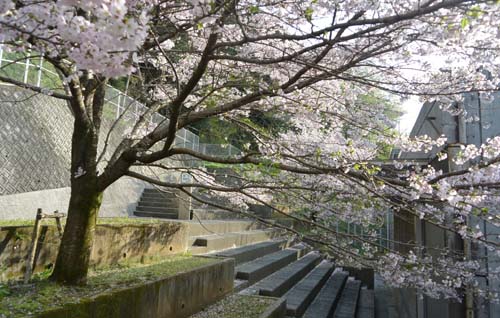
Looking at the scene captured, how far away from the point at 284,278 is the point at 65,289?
5145 millimetres

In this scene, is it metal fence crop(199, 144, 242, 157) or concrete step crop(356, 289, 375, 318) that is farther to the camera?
metal fence crop(199, 144, 242, 157)

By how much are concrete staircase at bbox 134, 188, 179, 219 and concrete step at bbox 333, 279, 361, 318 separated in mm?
4580

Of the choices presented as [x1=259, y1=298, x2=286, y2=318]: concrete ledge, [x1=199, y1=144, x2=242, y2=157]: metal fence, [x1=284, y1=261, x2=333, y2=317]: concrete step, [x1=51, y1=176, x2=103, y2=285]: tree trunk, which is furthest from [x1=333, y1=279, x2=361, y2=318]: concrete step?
[x1=199, y1=144, x2=242, y2=157]: metal fence

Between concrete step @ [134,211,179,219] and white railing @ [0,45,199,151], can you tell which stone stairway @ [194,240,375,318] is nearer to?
concrete step @ [134,211,179,219]

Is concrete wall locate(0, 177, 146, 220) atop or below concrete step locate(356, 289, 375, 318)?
atop

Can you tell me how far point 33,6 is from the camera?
5.55 ft

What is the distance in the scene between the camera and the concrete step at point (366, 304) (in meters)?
8.61

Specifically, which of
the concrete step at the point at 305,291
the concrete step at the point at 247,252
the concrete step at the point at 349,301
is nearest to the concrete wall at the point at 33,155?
the concrete step at the point at 247,252

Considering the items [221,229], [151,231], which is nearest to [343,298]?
[221,229]

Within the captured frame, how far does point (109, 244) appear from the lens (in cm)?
466

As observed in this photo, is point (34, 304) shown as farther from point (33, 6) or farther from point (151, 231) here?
point (151, 231)

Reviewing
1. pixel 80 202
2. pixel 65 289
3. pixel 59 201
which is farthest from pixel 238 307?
pixel 59 201

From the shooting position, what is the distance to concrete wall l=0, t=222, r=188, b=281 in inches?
141

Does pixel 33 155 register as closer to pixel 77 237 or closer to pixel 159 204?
pixel 159 204
